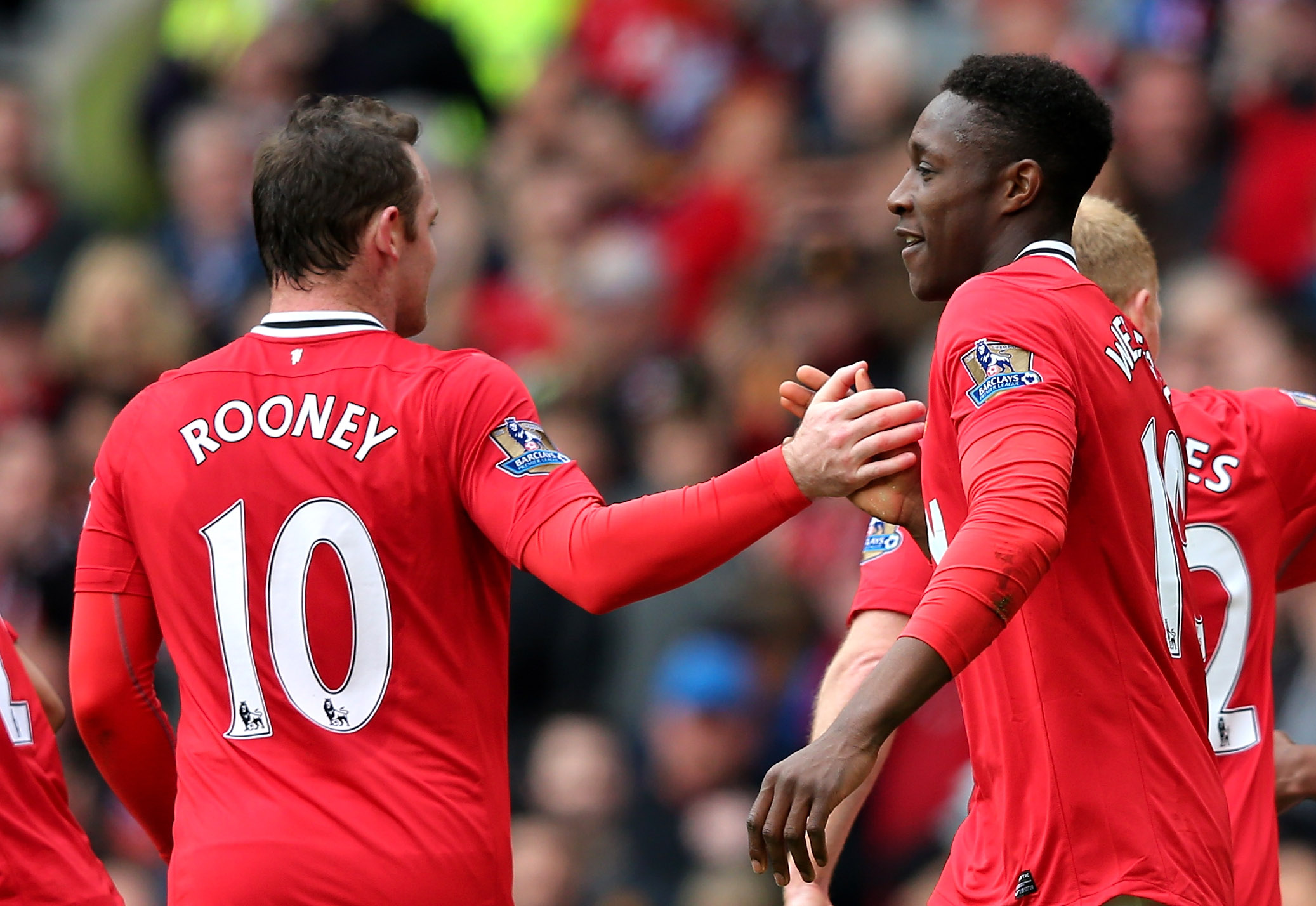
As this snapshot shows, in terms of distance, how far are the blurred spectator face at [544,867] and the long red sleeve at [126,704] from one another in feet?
9.97

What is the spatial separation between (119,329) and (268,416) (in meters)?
6.04

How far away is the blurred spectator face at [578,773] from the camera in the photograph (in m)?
6.92

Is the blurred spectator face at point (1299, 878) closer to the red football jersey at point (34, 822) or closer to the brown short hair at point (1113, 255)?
the brown short hair at point (1113, 255)

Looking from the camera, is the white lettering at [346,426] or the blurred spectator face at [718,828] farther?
the blurred spectator face at [718,828]

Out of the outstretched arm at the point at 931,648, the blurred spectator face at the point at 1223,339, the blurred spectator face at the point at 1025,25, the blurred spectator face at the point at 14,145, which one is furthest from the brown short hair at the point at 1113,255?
the blurred spectator face at the point at 14,145

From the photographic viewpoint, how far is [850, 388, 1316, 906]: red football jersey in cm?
365

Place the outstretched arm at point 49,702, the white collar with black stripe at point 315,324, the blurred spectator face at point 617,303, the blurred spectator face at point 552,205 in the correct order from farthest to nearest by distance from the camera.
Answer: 1. the blurred spectator face at point 552,205
2. the blurred spectator face at point 617,303
3. the outstretched arm at point 49,702
4. the white collar with black stripe at point 315,324

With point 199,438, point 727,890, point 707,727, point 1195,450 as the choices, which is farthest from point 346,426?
point 707,727

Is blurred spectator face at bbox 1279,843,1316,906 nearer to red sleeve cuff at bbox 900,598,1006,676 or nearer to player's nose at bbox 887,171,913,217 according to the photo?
player's nose at bbox 887,171,913,217

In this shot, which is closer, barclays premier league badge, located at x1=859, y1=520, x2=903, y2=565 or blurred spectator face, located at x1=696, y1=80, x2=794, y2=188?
barclays premier league badge, located at x1=859, y1=520, x2=903, y2=565

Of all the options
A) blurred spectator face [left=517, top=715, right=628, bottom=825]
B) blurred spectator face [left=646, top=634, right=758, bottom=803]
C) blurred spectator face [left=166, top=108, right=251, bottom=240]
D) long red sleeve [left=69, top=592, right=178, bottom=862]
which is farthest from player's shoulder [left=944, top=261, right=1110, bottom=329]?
blurred spectator face [left=166, top=108, right=251, bottom=240]

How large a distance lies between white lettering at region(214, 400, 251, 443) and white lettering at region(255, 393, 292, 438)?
0.02 meters

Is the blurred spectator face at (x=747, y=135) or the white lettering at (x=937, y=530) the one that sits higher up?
the blurred spectator face at (x=747, y=135)

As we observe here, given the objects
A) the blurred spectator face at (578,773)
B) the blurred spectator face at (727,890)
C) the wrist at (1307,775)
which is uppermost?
the wrist at (1307,775)
